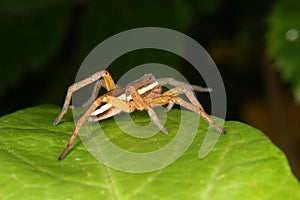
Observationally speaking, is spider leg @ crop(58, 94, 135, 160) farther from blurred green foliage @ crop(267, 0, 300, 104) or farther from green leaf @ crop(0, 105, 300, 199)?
blurred green foliage @ crop(267, 0, 300, 104)

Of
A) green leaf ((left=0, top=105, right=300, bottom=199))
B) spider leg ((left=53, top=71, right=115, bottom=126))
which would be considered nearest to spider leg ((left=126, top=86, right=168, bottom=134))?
spider leg ((left=53, top=71, right=115, bottom=126))

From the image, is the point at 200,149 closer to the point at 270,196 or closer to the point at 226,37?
the point at 270,196

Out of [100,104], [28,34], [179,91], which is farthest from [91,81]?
[28,34]

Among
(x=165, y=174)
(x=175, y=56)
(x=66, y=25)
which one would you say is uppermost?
(x=165, y=174)

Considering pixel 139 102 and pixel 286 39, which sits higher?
pixel 139 102

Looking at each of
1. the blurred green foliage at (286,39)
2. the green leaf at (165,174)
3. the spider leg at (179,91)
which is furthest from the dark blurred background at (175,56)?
the green leaf at (165,174)

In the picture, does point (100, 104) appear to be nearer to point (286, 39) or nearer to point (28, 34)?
point (286, 39)

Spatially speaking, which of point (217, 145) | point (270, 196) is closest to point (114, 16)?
point (217, 145)
